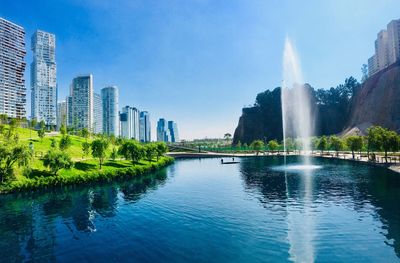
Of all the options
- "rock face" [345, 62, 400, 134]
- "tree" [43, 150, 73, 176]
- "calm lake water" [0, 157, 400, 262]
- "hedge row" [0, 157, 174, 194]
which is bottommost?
"calm lake water" [0, 157, 400, 262]

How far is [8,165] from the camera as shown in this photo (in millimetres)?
49156

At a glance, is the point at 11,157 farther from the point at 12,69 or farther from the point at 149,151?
the point at 12,69

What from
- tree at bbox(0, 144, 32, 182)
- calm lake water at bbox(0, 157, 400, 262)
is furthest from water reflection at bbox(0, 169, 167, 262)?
tree at bbox(0, 144, 32, 182)

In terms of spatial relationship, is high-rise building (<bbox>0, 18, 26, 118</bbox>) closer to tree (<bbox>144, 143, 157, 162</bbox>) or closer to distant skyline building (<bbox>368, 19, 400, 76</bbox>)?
tree (<bbox>144, 143, 157, 162</bbox>)

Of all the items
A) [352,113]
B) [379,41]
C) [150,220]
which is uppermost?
[379,41]

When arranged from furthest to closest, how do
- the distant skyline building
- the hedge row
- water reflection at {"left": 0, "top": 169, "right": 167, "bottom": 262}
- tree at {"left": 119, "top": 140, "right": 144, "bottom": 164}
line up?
the distant skyline building < tree at {"left": 119, "top": 140, "right": 144, "bottom": 164} < the hedge row < water reflection at {"left": 0, "top": 169, "right": 167, "bottom": 262}

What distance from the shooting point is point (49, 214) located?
113 feet

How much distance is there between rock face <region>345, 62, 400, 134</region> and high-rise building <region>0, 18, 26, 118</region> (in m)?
222

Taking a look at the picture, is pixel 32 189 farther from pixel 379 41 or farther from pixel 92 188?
pixel 379 41

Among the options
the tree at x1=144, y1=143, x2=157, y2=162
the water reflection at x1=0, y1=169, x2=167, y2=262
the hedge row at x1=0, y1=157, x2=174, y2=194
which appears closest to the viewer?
the water reflection at x1=0, y1=169, x2=167, y2=262

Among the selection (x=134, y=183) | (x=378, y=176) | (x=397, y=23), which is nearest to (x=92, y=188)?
(x=134, y=183)

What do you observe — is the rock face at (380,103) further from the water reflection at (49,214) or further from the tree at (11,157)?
the tree at (11,157)

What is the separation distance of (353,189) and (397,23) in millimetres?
195624

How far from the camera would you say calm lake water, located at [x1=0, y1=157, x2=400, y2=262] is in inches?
829
